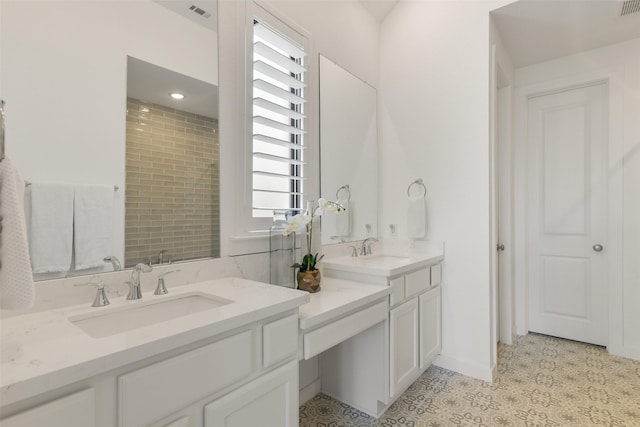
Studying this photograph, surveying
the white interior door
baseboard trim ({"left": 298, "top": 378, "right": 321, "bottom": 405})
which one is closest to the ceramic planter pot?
baseboard trim ({"left": 298, "top": 378, "right": 321, "bottom": 405})

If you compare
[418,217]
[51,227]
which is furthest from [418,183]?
[51,227]

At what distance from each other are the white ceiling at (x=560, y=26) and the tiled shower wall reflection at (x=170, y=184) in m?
2.23

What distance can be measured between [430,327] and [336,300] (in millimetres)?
1125

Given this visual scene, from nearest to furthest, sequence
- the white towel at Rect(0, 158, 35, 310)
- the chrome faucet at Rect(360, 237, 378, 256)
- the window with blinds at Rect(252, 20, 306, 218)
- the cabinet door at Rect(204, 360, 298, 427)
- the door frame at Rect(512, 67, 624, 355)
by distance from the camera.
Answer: the white towel at Rect(0, 158, 35, 310)
the cabinet door at Rect(204, 360, 298, 427)
the window with blinds at Rect(252, 20, 306, 218)
the chrome faucet at Rect(360, 237, 378, 256)
the door frame at Rect(512, 67, 624, 355)

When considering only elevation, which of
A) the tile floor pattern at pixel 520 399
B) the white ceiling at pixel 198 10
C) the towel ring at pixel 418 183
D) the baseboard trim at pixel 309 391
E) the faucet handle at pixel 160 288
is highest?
the white ceiling at pixel 198 10

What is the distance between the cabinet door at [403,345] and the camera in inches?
73.4

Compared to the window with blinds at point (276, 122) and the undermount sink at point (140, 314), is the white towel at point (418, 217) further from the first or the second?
the undermount sink at point (140, 314)

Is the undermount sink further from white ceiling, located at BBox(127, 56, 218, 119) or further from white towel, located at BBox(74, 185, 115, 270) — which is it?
white ceiling, located at BBox(127, 56, 218, 119)

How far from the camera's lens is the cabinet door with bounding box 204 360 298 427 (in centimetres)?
97

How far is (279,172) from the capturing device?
1962mm

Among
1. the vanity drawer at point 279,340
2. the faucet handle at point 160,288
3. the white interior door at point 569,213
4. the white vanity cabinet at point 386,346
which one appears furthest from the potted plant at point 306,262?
the white interior door at point 569,213

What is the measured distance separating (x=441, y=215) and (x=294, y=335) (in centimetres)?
171

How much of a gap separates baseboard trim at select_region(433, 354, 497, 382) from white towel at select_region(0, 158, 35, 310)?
2507mm

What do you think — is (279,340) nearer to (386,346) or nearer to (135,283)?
(135,283)
